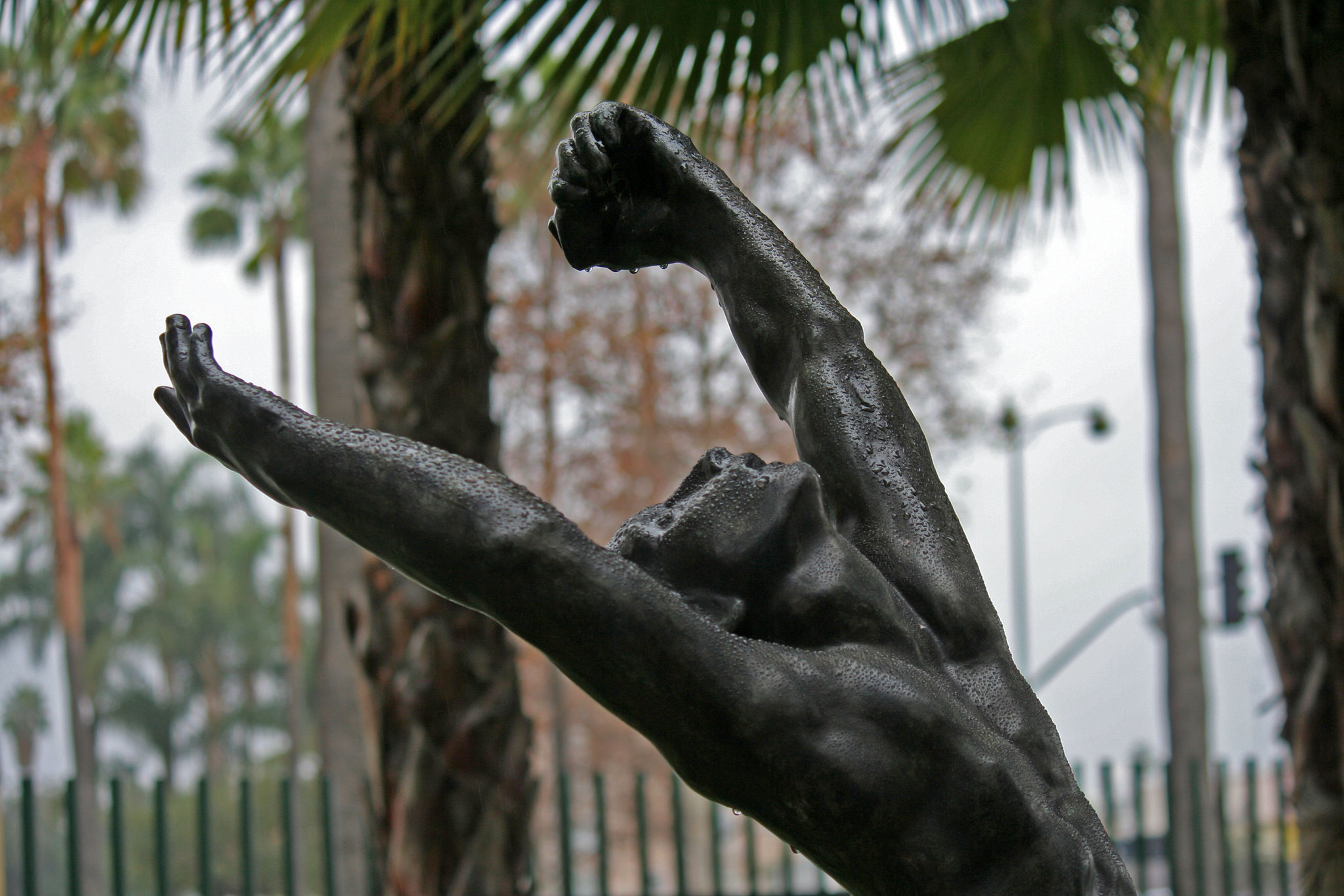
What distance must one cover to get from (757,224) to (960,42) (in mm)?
3741

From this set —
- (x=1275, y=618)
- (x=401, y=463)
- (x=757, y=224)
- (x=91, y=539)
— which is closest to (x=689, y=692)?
(x=401, y=463)

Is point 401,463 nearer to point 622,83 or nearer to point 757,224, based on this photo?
point 757,224

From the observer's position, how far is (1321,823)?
11.4ft

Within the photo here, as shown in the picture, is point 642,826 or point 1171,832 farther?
point 1171,832

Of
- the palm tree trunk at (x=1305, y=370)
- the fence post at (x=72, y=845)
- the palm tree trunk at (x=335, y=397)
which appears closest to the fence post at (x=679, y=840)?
the palm tree trunk at (x=335, y=397)

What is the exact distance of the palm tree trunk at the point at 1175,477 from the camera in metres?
7.59

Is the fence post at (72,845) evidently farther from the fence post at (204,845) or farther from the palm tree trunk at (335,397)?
the palm tree trunk at (335,397)

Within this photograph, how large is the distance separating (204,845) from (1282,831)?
18.7 ft

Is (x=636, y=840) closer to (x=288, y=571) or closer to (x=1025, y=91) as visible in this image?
(x=1025, y=91)

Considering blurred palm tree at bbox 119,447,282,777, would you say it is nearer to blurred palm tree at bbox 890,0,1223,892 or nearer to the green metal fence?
the green metal fence

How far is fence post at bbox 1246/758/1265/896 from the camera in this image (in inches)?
296

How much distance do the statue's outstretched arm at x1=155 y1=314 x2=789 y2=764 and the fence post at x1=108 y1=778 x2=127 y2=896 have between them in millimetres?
3808

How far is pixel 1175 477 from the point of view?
8.09 meters

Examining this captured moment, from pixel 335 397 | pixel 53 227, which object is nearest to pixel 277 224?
pixel 53 227
